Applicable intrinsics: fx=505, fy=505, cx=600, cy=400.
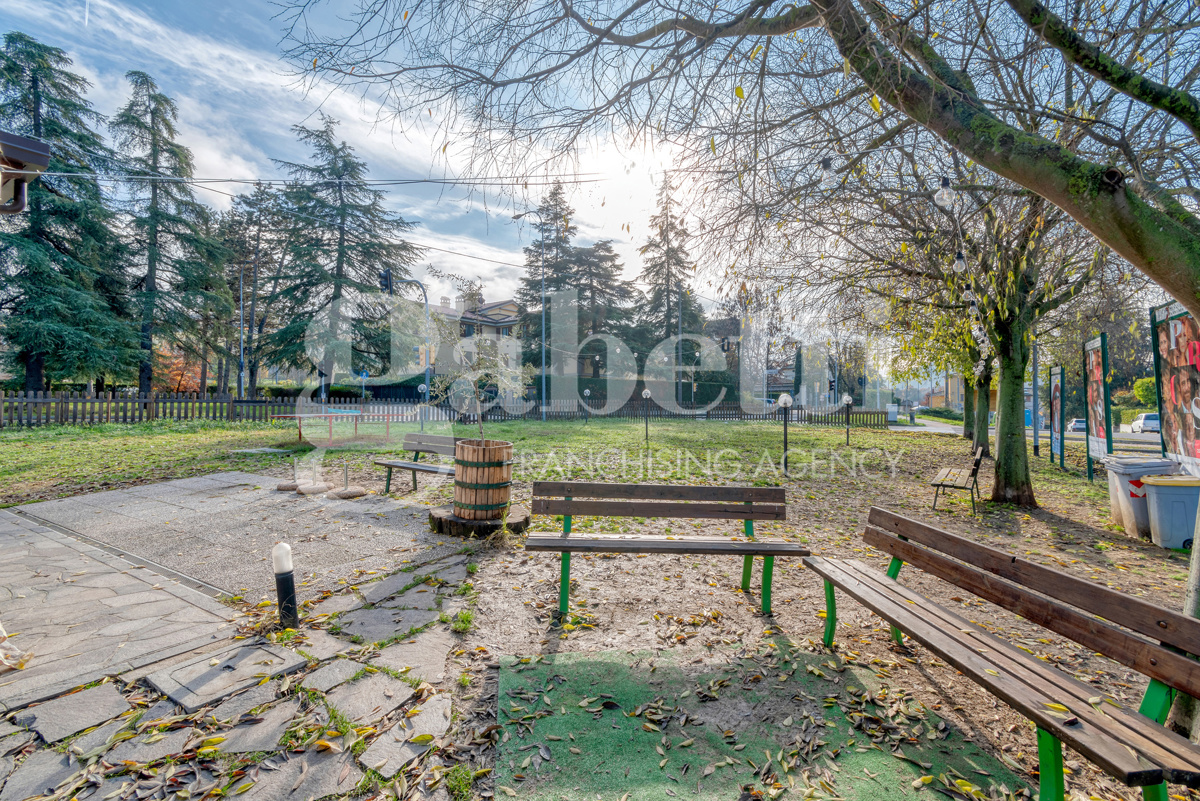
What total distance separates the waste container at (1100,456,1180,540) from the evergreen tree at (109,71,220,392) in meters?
29.9

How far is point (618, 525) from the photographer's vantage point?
6449mm

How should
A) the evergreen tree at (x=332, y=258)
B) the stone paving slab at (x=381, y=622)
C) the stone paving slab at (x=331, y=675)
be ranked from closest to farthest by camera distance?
the stone paving slab at (x=331, y=675) → the stone paving slab at (x=381, y=622) → the evergreen tree at (x=332, y=258)

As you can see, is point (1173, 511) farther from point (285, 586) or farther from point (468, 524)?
point (285, 586)

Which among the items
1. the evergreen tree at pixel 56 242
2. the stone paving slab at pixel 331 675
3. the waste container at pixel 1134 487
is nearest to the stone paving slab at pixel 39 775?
the stone paving slab at pixel 331 675

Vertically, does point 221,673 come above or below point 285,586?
below

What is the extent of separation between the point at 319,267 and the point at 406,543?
26961 millimetres

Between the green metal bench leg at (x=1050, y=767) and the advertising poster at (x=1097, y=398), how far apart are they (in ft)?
36.0

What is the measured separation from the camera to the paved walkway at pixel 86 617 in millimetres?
2842

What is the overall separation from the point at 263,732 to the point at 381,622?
1241 millimetres

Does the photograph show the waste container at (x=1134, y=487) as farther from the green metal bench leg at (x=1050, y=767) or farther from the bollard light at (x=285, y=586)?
the bollard light at (x=285, y=586)

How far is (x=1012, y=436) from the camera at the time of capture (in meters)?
8.27

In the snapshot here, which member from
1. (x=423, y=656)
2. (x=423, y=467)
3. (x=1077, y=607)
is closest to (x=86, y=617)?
(x=423, y=656)

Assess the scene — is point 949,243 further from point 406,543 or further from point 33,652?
point 33,652

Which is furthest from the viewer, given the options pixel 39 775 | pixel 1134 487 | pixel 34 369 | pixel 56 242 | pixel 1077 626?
pixel 56 242
